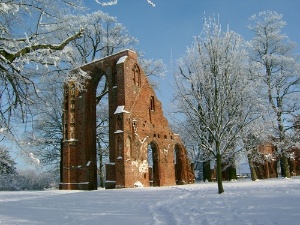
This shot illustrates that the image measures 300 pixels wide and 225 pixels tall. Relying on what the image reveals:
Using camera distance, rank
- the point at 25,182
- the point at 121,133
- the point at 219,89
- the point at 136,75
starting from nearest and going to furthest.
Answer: the point at 219,89 < the point at 121,133 < the point at 136,75 < the point at 25,182

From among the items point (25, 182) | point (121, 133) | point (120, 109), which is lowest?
point (25, 182)

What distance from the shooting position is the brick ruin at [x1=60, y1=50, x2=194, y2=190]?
789 inches

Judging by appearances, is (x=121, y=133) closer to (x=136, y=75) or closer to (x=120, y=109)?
(x=120, y=109)

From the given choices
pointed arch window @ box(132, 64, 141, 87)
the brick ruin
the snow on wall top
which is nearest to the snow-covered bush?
the brick ruin

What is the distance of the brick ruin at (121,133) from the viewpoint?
2003 cm

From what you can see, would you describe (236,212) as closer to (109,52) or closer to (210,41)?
(210,41)

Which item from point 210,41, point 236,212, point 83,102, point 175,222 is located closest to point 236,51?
point 210,41

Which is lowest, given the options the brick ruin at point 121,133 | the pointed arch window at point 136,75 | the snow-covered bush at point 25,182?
the snow-covered bush at point 25,182

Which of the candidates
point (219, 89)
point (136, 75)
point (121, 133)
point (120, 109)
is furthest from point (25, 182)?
point (219, 89)

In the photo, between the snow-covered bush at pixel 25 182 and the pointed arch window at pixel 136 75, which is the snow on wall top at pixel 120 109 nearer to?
the pointed arch window at pixel 136 75

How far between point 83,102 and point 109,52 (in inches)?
253

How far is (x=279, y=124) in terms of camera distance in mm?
23250

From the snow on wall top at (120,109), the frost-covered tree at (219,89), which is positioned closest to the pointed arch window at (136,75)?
the snow on wall top at (120,109)

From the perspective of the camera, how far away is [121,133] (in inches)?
780
